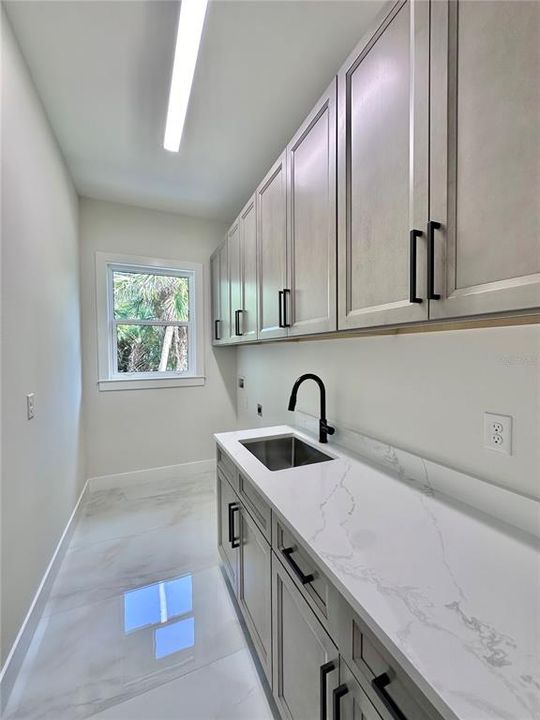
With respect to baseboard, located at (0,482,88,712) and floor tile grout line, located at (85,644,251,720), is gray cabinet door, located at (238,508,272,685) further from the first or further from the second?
baseboard, located at (0,482,88,712)

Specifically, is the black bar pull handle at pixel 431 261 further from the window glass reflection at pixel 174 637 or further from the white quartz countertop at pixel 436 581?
→ the window glass reflection at pixel 174 637

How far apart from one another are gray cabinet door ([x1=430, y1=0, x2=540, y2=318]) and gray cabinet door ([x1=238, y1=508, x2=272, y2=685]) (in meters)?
1.08

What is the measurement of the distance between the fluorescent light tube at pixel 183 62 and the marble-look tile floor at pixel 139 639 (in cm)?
270

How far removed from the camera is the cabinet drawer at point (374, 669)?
0.54 metres

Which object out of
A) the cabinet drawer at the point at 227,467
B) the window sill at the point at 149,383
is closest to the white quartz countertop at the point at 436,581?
the cabinet drawer at the point at 227,467

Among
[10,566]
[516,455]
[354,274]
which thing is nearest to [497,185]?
[354,274]

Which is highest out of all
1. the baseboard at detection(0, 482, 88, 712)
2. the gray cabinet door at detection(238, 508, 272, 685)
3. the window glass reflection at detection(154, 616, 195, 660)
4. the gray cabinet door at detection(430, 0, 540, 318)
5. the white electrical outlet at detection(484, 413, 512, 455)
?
the gray cabinet door at detection(430, 0, 540, 318)

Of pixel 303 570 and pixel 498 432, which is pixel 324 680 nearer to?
pixel 303 570

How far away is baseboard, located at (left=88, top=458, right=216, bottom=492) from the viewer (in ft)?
9.76

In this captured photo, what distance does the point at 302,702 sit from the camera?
905mm

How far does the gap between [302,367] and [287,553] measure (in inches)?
49.7

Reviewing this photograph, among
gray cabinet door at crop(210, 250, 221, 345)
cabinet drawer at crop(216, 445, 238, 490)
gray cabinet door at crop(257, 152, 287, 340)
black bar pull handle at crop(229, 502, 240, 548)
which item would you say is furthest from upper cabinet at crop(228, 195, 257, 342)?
black bar pull handle at crop(229, 502, 240, 548)

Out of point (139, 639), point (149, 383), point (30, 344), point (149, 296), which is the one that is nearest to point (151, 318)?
point (149, 296)

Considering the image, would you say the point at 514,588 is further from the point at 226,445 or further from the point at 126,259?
the point at 126,259
